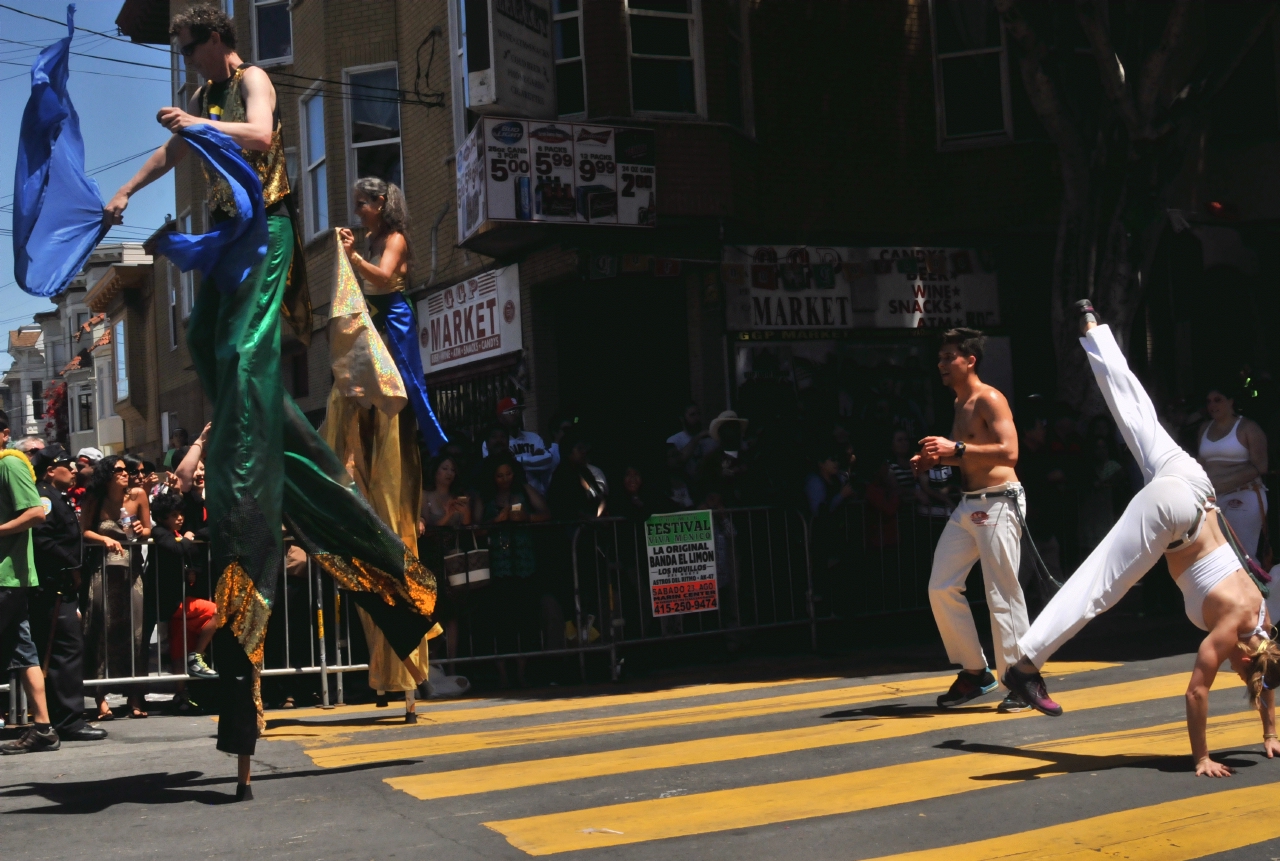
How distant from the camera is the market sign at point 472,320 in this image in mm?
17547

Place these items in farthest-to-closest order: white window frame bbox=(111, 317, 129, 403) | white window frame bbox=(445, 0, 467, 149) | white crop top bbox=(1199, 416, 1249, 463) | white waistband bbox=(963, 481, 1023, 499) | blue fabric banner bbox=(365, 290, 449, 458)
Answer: white window frame bbox=(111, 317, 129, 403) → white window frame bbox=(445, 0, 467, 149) → white crop top bbox=(1199, 416, 1249, 463) → white waistband bbox=(963, 481, 1023, 499) → blue fabric banner bbox=(365, 290, 449, 458)

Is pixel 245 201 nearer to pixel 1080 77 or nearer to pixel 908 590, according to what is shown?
pixel 908 590

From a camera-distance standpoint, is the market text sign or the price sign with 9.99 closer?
the market text sign

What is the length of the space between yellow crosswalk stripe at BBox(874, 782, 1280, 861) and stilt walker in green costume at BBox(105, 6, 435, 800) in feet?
8.12

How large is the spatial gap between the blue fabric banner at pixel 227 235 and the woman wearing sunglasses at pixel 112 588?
4.36 meters

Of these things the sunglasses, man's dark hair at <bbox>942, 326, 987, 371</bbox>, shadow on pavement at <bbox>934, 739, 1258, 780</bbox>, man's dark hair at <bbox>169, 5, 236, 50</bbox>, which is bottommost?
shadow on pavement at <bbox>934, 739, 1258, 780</bbox>

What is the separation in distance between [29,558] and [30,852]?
141 inches

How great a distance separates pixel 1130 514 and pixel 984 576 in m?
1.77

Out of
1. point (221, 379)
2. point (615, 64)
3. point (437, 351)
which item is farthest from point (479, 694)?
point (437, 351)

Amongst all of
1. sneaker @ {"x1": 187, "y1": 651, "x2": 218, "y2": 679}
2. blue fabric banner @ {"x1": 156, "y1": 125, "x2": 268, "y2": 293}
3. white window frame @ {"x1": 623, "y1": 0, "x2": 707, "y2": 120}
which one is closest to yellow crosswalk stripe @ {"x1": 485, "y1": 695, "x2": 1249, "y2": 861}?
blue fabric banner @ {"x1": 156, "y1": 125, "x2": 268, "y2": 293}

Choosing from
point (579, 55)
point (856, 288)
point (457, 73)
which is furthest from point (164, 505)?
point (457, 73)

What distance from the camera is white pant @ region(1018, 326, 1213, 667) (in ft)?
18.0

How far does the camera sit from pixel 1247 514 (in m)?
10.2

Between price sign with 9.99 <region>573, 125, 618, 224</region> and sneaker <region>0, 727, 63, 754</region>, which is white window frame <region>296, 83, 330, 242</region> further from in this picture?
sneaker <region>0, 727, 63, 754</region>
